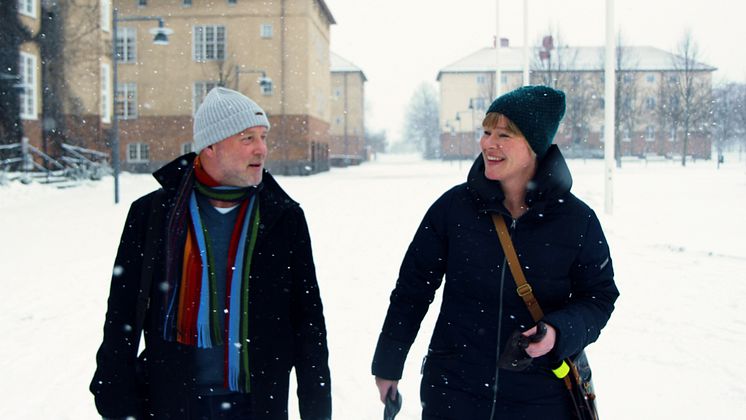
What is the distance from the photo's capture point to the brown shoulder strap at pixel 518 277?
2.87 meters

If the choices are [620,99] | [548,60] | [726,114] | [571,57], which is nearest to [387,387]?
[548,60]

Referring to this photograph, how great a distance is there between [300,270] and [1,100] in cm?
3030

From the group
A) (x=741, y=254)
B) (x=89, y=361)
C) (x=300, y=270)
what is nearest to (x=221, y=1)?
(x=741, y=254)

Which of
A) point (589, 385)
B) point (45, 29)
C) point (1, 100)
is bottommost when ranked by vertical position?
point (589, 385)

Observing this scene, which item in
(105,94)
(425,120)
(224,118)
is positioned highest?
(425,120)

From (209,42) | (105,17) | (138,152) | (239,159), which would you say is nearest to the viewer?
(239,159)

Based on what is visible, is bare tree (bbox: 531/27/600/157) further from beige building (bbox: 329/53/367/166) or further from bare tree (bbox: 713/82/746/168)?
beige building (bbox: 329/53/367/166)

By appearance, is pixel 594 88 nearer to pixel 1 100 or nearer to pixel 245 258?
pixel 1 100

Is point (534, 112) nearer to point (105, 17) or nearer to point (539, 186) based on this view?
point (539, 186)

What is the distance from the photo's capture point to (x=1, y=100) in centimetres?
2933

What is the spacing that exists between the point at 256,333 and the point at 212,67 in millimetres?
45256

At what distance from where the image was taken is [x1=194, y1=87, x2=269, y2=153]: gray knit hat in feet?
9.86

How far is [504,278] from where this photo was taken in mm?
2926

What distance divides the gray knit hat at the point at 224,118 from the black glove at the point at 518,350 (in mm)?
1279
